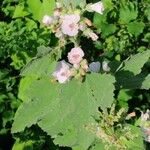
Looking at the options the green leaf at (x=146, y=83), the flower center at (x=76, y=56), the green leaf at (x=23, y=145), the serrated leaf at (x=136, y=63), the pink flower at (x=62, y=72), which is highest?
the flower center at (x=76, y=56)

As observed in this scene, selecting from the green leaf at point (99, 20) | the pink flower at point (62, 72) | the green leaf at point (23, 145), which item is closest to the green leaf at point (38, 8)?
the green leaf at point (99, 20)

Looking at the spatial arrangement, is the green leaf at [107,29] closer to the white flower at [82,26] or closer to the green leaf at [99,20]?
the green leaf at [99,20]

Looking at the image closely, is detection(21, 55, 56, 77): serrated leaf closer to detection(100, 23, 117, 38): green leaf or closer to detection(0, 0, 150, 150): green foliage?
detection(0, 0, 150, 150): green foliage

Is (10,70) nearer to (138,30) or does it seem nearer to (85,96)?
(138,30)

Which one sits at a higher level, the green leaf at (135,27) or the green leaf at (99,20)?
the green leaf at (99,20)

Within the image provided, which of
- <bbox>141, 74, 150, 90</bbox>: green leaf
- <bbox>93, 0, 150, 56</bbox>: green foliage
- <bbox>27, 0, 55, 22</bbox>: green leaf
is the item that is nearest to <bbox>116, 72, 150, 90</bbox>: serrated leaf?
<bbox>141, 74, 150, 90</bbox>: green leaf

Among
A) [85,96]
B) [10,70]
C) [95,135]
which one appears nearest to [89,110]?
[85,96]
